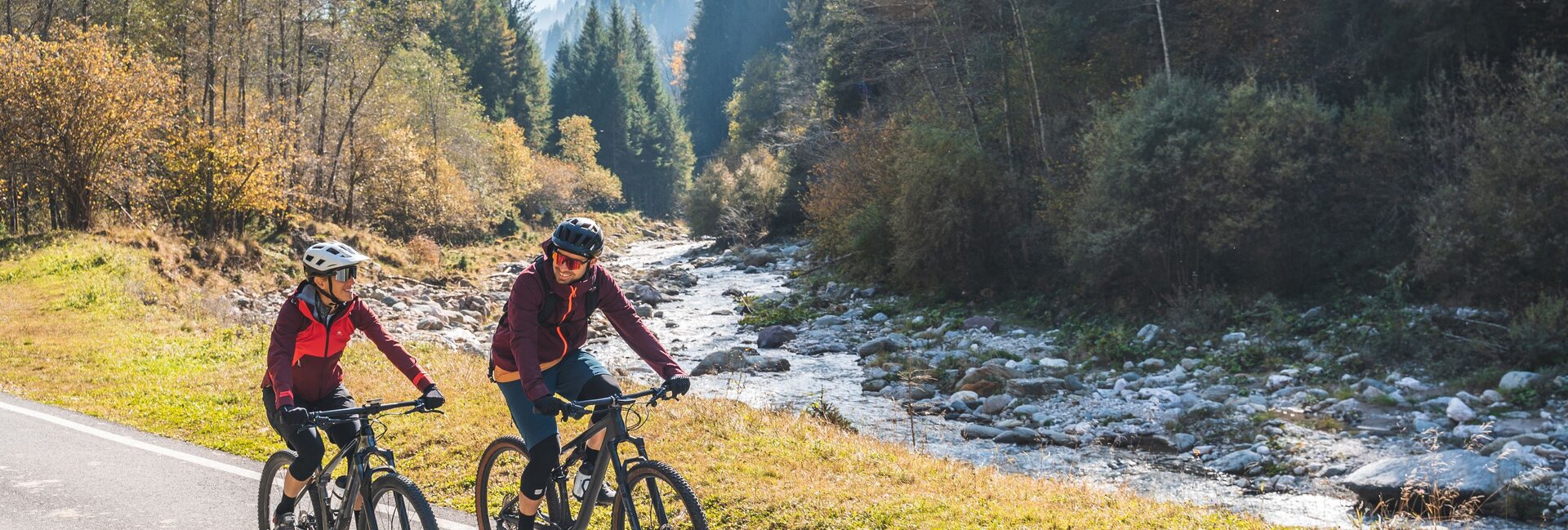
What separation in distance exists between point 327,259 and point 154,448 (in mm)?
5695

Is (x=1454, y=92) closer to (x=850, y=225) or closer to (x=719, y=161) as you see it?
(x=850, y=225)

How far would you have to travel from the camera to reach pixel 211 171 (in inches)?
1105

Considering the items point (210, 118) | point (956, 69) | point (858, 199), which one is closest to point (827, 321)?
point (858, 199)

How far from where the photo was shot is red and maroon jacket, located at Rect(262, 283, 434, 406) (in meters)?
5.32

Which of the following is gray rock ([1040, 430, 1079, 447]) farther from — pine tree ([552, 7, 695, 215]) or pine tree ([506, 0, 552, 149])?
pine tree ([552, 7, 695, 215])

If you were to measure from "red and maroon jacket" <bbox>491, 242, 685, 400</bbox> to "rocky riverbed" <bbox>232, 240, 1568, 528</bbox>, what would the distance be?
282 inches

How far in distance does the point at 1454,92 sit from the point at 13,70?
3202 cm

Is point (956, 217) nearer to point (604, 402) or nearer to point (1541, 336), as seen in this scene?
point (1541, 336)

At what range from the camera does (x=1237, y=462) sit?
1309cm

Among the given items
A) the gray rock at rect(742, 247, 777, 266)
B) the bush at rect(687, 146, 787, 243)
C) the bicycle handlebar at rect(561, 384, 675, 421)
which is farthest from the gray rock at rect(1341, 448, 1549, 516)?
the bush at rect(687, 146, 787, 243)

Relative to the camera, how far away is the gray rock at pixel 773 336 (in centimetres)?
2406

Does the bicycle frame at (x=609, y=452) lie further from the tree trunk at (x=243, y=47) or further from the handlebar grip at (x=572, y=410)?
the tree trunk at (x=243, y=47)

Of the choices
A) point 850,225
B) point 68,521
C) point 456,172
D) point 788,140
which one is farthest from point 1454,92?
point 456,172

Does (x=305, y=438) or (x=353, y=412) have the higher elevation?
(x=353, y=412)
